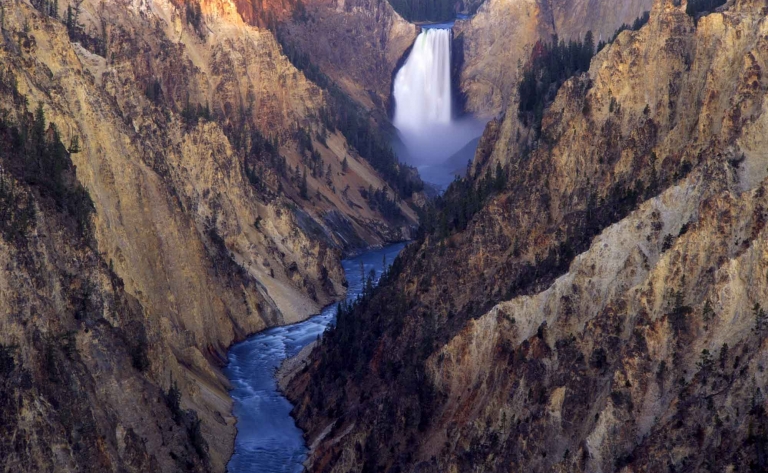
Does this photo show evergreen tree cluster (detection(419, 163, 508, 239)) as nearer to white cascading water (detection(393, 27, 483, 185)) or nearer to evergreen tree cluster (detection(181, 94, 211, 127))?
evergreen tree cluster (detection(181, 94, 211, 127))

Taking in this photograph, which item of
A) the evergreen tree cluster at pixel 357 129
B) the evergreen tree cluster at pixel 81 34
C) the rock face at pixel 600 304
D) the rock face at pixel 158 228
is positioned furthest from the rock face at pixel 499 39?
the rock face at pixel 600 304

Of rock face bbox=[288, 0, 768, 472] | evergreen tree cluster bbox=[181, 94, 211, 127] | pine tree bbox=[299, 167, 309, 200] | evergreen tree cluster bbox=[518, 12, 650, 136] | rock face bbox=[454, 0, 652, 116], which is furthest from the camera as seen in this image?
rock face bbox=[454, 0, 652, 116]

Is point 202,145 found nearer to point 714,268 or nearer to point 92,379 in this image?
point 92,379

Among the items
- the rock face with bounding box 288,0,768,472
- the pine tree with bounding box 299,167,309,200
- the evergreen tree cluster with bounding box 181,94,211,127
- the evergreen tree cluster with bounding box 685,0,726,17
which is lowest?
the rock face with bounding box 288,0,768,472

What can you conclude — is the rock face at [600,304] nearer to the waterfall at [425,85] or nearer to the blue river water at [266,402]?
the blue river water at [266,402]

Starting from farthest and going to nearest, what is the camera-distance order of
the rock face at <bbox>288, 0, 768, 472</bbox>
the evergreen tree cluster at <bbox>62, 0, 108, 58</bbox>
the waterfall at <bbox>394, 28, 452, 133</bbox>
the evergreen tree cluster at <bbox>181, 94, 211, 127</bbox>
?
1. the waterfall at <bbox>394, 28, 452, 133</bbox>
2. the evergreen tree cluster at <bbox>181, 94, 211, 127</bbox>
3. the evergreen tree cluster at <bbox>62, 0, 108, 58</bbox>
4. the rock face at <bbox>288, 0, 768, 472</bbox>

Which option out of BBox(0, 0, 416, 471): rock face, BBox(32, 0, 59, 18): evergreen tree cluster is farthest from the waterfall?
BBox(32, 0, 59, 18): evergreen tree cluster

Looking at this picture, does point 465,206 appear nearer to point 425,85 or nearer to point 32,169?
point 32,169
